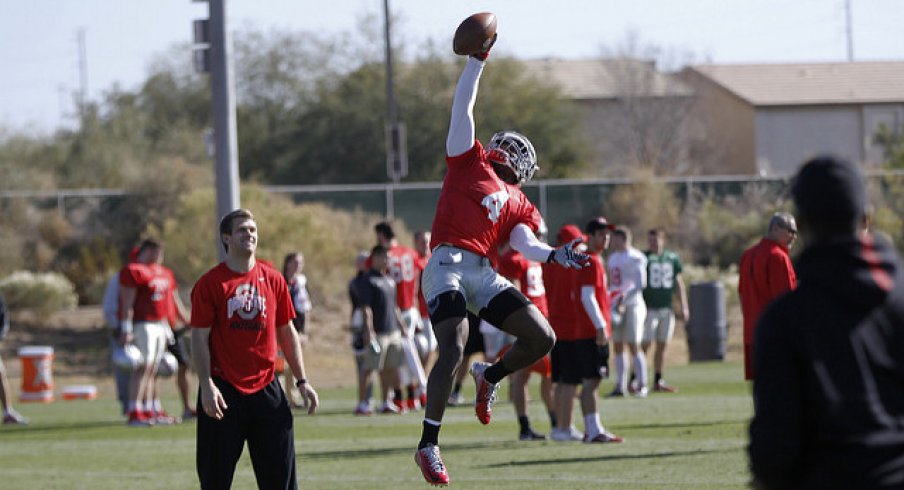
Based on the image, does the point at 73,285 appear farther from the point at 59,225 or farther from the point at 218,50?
the point at 218,50

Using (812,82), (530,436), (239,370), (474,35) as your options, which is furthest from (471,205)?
(812,82)

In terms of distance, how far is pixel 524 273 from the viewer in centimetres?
1518

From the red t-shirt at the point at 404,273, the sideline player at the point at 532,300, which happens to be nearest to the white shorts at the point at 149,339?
the red t-shirt at the point at 404,273

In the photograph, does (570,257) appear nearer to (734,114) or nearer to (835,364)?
(835,364)

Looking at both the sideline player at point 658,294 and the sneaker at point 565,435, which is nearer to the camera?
the sneaker at point 565,435

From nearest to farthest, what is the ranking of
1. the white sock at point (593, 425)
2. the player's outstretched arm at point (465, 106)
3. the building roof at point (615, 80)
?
the player's outstretched arm at point (465, 106) < the white sock at point (593, 425) < the building roof at point (615, 80)

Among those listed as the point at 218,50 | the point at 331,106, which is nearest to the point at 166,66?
the point at 331,106

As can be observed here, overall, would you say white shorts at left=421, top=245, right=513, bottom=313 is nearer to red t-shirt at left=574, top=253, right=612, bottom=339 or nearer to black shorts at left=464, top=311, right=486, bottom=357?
red t-shirt at left=574, top=253, right=612, bottom=339

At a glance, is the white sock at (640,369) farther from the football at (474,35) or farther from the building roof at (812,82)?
the building roof at (812,82)

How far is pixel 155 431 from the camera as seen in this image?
663 inches

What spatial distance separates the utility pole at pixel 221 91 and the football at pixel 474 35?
29.2 feet

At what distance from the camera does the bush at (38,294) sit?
31422mm

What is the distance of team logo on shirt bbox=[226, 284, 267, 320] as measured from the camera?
323 inches

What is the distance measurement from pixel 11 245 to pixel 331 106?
75.8 feet
